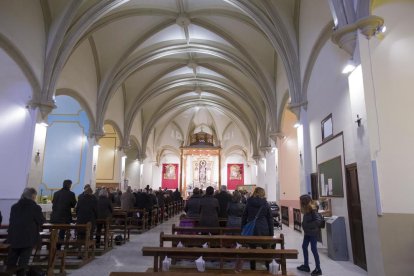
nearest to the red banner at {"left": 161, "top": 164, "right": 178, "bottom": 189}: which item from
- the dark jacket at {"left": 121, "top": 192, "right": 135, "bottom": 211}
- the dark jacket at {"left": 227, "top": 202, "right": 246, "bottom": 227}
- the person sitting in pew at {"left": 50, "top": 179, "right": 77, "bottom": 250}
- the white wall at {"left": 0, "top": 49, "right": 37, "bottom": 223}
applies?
the dark jacket at {"left": 121, "top": 192, "right": 135, "bottom": 211}

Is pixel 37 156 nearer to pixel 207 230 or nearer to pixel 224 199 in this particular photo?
pixel 224 199

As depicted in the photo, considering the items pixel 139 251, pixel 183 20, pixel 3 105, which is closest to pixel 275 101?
pixel 183 20

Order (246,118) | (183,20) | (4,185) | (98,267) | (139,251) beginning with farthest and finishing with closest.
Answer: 1. (246,118)
2. (183,20)
3. (4,185)
4. (139,251)
5. (98,267)

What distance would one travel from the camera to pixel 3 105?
27.8 feet

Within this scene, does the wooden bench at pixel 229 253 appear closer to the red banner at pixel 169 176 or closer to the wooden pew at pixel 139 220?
the wooden pew at pixel 139 220

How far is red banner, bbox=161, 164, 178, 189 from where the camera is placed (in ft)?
86.5

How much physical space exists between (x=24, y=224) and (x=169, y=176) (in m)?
22.9

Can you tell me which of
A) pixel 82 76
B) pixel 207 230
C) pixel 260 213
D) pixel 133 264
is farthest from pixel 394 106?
pixel 82 76

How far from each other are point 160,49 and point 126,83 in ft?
11.6

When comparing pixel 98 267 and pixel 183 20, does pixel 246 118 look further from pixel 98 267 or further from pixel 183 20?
pixel 98 267

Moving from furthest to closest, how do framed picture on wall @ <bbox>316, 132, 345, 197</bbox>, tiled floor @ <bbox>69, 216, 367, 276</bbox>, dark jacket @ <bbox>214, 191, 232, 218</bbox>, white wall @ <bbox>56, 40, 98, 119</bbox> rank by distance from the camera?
white wall @ <bbox>56, 40, 98, 119</bbox> < dark jacket @ <bbox>214, 191, 232, 218</bbox> < framed picture on wall @ <bbox>316, 132, 345, 197</bbox> < tiled floor @ <bbox>69, 216, 367, 276</bbox>

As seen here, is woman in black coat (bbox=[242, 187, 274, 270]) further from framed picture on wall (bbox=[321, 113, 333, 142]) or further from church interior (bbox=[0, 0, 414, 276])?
framed picture on wall (bbox=[321, 113, 333, 142])

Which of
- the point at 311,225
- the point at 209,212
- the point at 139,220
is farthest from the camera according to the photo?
the point at 139,220

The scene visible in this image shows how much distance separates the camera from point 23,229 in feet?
12.3
